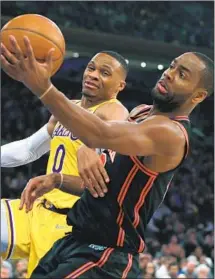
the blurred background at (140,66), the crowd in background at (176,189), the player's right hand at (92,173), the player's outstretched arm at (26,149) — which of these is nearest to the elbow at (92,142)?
the player's right hand at (92,173)

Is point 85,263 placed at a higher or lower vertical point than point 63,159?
lower

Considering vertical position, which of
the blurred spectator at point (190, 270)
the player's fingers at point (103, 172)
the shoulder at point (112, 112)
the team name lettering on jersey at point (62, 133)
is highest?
the shoulder at point (112, 112)

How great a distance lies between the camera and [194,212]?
652 inches

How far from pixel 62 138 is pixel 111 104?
39cm

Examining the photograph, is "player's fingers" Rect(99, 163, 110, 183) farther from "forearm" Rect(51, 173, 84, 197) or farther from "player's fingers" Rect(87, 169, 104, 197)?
"forearm" Rect(51, 173, 84, 197)

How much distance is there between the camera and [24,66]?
3123mm

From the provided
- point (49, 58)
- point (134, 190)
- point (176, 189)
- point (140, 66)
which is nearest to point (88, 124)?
point (49, 58)

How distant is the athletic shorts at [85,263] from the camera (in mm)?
3828

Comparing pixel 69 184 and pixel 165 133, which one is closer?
pixel 165 133

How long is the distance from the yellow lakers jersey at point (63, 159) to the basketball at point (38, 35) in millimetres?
1073

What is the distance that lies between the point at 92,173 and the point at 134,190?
0.25 m

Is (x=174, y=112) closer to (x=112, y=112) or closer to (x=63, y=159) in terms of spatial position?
(x=112, y=112)

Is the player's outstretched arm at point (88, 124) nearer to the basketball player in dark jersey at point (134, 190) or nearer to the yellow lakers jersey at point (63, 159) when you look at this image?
the basketball player in dark jersey at point (134, 190)

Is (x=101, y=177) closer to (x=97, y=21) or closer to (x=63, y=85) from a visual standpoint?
(x=97, y=21)
